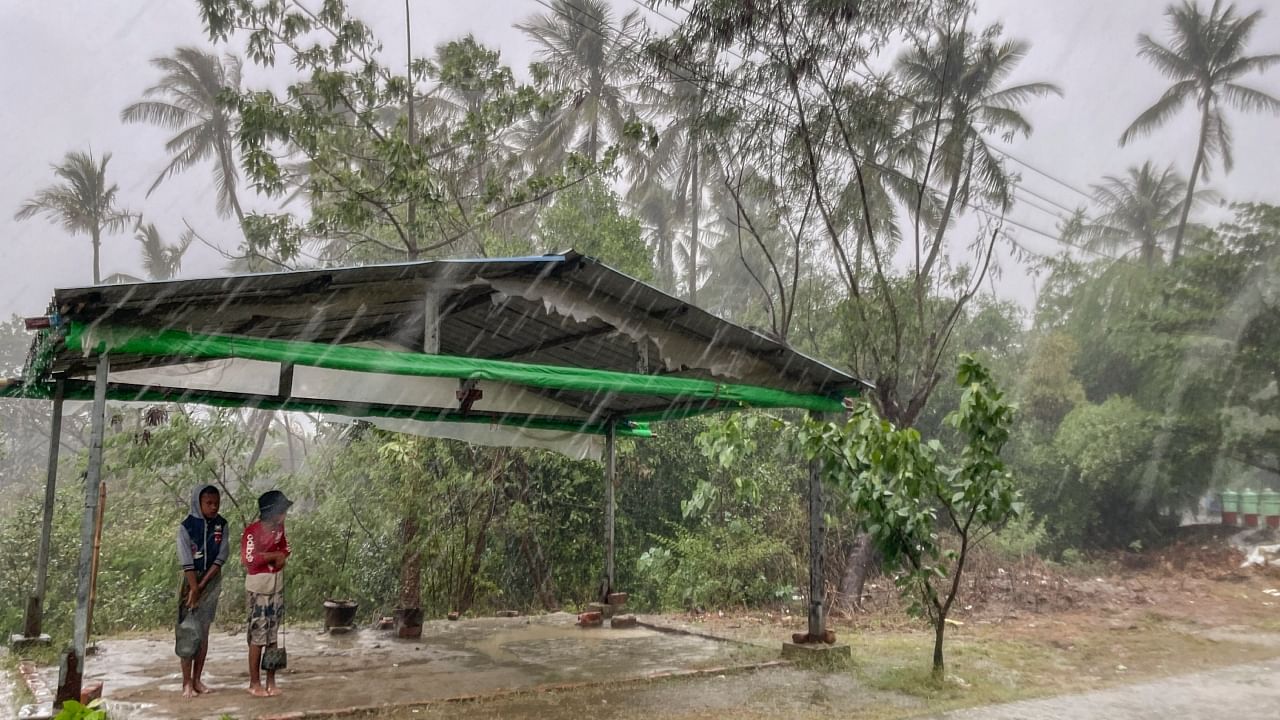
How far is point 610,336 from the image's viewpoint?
293 inches

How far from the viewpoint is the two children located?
18.5 feet

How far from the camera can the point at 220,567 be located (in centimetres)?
573

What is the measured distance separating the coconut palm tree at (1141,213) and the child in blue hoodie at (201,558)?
1050 inches

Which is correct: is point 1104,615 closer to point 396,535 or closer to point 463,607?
point 463,607

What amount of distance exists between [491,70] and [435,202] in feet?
7.73

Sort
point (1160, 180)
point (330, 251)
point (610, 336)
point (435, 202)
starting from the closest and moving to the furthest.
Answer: point (610, 336), point (435, 202), point (330, 251), point (1160, 180)

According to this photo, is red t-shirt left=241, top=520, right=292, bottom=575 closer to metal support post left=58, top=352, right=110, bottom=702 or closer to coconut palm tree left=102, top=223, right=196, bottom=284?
metal support post left=58, top=352, right=110, bottom=702

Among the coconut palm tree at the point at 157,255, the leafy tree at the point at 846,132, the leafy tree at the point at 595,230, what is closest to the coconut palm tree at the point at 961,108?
the leafy tree at the point at 846,132

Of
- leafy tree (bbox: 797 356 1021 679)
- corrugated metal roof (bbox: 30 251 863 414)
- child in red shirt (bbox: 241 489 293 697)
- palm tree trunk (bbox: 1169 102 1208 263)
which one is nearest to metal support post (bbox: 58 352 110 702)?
corrugated metal roof (bbox: 30 251 863 414)

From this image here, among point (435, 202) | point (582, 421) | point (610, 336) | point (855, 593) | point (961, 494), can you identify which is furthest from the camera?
point (855, 593)

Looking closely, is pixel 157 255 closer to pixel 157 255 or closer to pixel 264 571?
pixel 157 255

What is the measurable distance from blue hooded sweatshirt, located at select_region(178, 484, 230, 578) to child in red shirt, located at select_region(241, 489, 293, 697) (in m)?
0.17

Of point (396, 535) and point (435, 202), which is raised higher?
point (435, 202)

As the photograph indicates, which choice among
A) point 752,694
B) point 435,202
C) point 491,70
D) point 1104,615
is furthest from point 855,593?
point 491,70
